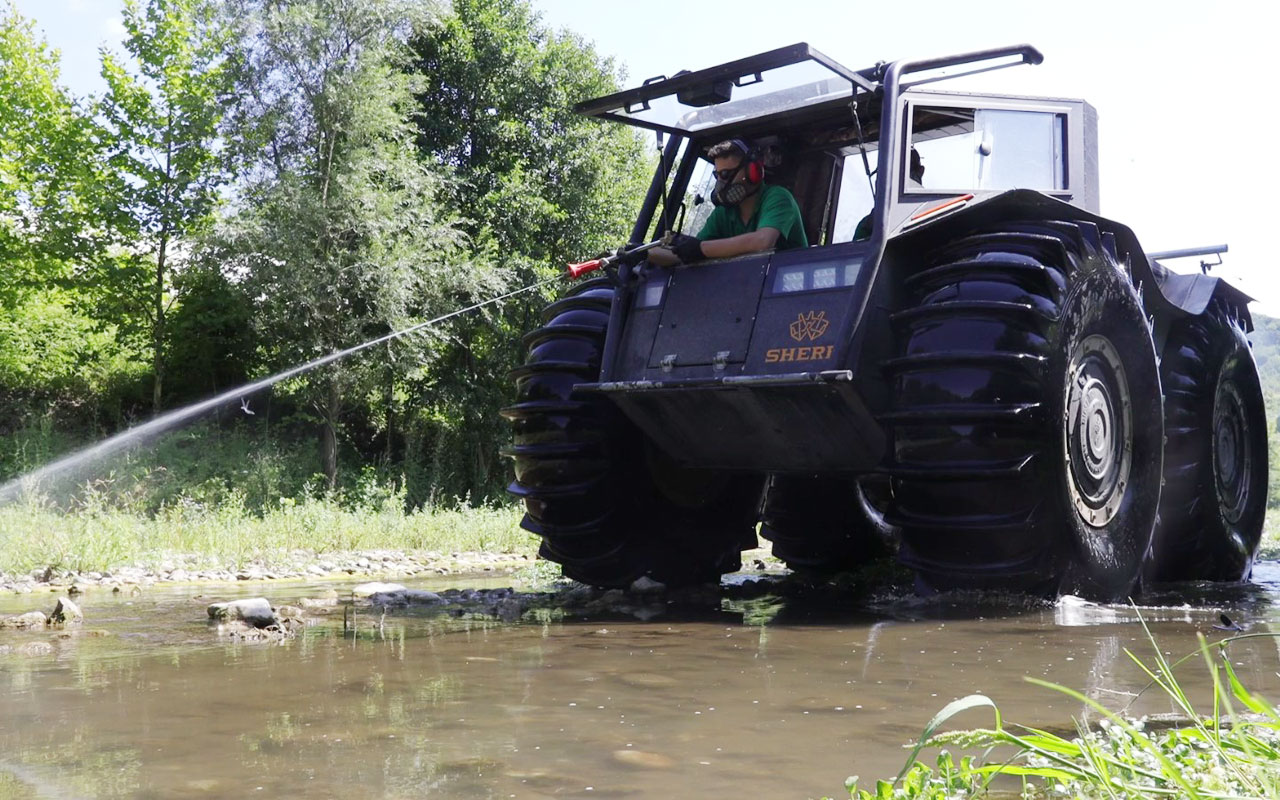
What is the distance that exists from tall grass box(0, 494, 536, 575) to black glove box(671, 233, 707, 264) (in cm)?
543

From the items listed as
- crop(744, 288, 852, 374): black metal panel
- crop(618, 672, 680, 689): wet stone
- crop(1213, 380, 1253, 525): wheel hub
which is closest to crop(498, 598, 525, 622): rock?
crop(744, 288, 852, 374): black metal panel

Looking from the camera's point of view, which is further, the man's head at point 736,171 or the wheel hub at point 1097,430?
the man's head at point 736,171

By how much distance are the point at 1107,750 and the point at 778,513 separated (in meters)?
5.66

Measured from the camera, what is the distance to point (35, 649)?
445 cm

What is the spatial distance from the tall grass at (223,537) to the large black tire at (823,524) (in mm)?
4576

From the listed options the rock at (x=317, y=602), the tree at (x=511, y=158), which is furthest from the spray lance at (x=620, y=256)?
the tree at (x=511, y=158)

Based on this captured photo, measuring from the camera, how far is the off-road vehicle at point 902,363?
197 inches

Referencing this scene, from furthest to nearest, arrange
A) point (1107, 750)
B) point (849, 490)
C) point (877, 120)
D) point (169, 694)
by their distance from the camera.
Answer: point (849, 490) → point (877, 120) → point (169, 694) → point (1107, 750)

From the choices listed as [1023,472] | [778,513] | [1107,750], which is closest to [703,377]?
[1023,472]

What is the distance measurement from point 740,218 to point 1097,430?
83.4 inches

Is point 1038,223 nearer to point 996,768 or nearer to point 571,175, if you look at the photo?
point 996,768

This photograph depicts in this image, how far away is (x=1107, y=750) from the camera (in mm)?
2186

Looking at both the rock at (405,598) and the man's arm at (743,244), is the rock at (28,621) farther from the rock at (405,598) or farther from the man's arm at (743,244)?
the man's arm at (743,244)

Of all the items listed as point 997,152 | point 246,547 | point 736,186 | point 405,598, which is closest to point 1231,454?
point 997,152
